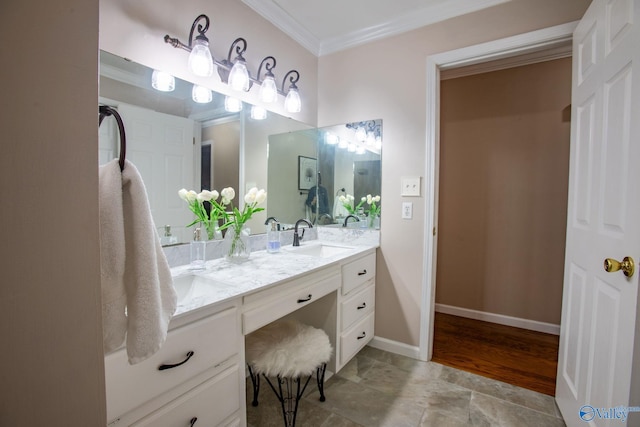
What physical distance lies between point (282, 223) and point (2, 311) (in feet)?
6.19

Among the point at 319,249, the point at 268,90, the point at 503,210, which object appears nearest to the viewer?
the point at 268,90

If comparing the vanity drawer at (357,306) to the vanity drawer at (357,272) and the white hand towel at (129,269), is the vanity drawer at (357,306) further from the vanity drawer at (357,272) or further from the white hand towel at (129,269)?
the white hand towel at (129,269)

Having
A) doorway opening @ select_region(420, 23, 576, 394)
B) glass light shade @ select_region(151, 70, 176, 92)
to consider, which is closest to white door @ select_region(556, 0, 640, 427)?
doorway opening @ select_region(420, 23, 576, 394)

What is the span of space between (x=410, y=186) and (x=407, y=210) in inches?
6.9

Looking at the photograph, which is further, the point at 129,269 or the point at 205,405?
the point at 205,405

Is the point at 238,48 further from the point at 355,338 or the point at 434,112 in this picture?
the point at 355,338

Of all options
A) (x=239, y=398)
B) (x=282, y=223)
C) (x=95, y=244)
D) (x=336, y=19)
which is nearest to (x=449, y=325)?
(x=282, y=223)

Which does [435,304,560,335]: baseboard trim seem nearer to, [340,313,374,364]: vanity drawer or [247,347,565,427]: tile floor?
[247,347,565,427]: tile floor

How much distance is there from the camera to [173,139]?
148 centimetres

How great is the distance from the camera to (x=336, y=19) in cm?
204

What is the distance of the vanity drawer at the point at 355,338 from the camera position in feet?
5.89

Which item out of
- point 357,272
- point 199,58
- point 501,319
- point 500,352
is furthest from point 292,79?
point 501,319

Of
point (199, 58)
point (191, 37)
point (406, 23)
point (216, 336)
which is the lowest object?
point (216, 336)

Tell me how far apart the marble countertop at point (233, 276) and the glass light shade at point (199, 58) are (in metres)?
0.98
